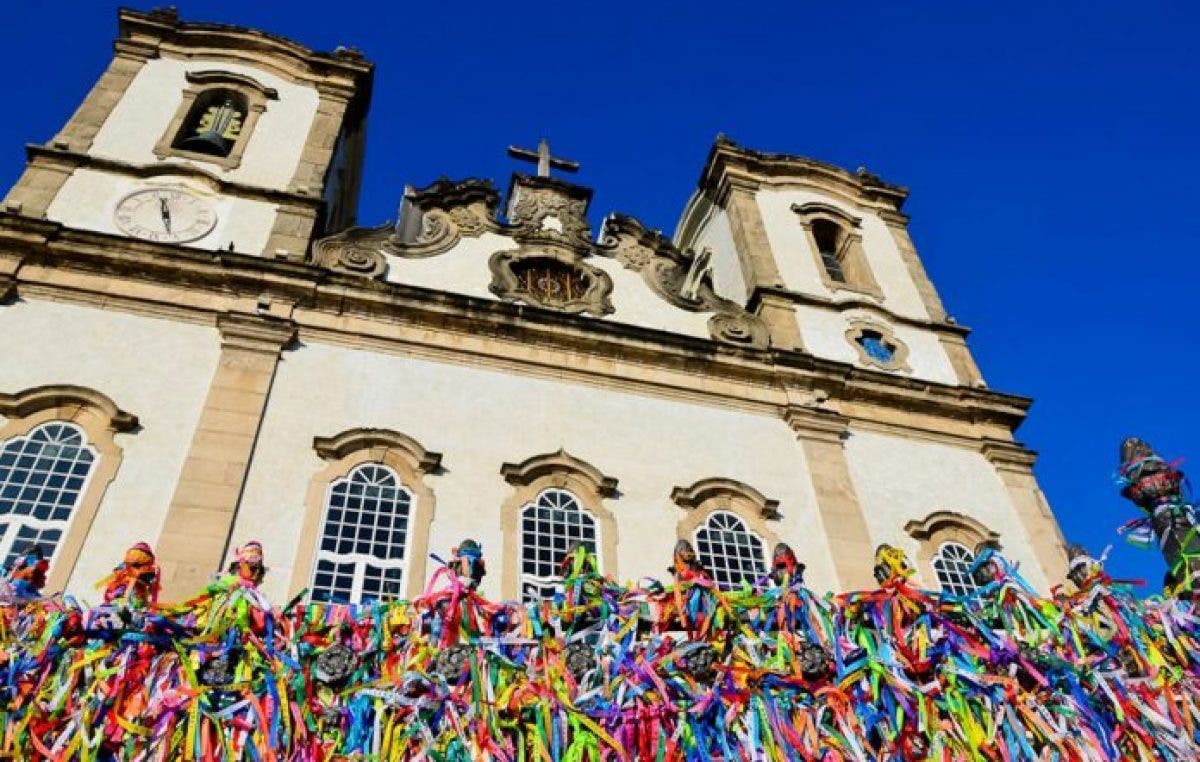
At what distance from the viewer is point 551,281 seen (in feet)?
51.3

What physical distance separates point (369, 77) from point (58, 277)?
8621mm

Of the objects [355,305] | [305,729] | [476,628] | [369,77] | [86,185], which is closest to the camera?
[305,729]

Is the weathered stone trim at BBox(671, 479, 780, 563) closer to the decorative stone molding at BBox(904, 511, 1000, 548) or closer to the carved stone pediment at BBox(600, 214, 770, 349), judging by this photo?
the decorative stone molding at BBox(904, 511, 1000, 548)

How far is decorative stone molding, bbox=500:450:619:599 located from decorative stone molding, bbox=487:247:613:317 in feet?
11.0

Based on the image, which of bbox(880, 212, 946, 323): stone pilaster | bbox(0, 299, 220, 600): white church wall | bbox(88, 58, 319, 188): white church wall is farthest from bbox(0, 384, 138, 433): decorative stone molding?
bbox(880, 212, 946, 323): stone pilaster

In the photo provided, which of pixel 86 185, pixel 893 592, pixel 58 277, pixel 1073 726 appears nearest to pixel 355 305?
pixel 58 277

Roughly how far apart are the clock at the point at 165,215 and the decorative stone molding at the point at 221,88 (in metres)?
1.14

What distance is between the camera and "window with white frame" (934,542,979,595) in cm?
1288

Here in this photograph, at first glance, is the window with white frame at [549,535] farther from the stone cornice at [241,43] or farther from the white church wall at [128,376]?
the stone cornice at [241,43]

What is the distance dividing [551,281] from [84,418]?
7.37 m

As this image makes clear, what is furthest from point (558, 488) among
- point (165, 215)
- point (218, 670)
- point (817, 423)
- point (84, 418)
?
point (165, 215)

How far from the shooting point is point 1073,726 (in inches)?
312

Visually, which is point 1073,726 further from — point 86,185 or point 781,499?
point 86,185

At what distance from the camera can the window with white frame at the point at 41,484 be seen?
9.80 metres
